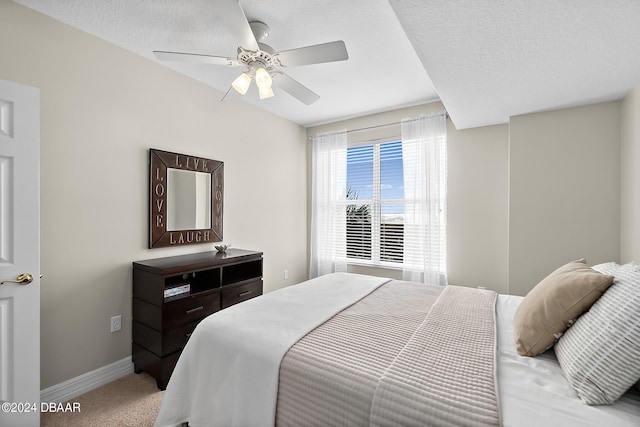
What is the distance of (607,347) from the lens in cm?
94

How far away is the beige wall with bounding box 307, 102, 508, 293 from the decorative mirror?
2.65m

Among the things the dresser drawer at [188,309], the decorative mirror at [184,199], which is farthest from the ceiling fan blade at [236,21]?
the dresser drawer at [188,309]

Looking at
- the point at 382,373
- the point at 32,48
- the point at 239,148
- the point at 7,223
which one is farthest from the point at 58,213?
the point at 382,373

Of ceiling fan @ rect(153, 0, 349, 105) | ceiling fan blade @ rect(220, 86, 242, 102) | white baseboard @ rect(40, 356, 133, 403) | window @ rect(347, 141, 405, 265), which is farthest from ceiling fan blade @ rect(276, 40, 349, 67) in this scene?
white baseboard @ rect(40, 356, 133, 403)

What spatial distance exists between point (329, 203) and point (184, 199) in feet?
6.64

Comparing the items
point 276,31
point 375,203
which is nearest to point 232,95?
point 276,31

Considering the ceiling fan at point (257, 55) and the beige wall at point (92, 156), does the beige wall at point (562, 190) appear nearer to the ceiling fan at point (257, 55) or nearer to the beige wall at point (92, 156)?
the ceiling fan at point (257, 55)

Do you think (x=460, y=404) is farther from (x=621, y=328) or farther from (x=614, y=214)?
(x=614, y=214)

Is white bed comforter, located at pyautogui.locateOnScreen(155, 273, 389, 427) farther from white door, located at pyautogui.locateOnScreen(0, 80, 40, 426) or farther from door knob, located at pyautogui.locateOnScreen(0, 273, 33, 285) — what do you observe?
door knob, located at pyautogui.locateOnScreen(0, 273, 33, 285)

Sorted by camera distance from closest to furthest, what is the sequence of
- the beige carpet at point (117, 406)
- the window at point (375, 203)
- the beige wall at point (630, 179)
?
1. the beige carpet at point (117, 406)
2. the beige wall at point (630, 179)
3. the window at point (375, 203)

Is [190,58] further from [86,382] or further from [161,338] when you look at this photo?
[86,382]

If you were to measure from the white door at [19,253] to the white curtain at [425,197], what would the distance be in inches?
131

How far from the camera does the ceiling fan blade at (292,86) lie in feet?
6.99

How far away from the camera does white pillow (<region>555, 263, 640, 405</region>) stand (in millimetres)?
900
